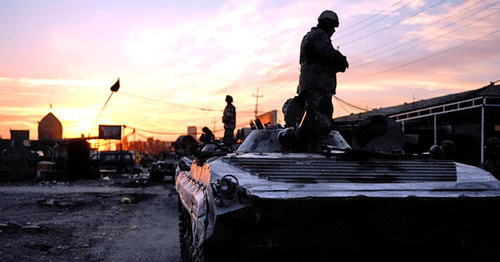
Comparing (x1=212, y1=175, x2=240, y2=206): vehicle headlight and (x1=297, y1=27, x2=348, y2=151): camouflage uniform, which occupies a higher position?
(x1=297, y1=27, x2=348, y2=151): camouflage uniform

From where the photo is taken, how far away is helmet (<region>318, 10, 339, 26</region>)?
5977 millimetres

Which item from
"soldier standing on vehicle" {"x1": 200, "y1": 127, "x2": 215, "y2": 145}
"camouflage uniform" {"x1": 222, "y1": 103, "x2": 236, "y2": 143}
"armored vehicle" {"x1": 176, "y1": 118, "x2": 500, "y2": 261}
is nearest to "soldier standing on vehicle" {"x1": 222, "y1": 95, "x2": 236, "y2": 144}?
"camouflage uniform" {"x1": 222, "y1": 103, "x2": 236, "y2": 143}

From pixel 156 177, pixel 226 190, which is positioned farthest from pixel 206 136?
pixel 156 177

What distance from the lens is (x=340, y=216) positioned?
11.4ft

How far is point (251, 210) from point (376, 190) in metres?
0.94

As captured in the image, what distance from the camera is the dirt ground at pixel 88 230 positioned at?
6.82m

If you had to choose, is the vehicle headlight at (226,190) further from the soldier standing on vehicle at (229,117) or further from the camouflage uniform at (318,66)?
the soldier standing on vehicle at (229,117)

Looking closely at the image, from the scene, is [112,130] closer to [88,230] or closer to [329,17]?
[88,230]

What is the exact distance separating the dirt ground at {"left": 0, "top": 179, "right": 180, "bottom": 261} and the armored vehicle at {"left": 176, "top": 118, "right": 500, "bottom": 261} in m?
3.34

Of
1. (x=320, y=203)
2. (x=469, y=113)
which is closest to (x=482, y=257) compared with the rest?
(x=320, y=203)

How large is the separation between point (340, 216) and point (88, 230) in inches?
253

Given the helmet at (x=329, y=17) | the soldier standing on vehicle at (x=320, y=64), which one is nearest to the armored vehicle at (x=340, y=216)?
the soldier standing on vehicle at (x=320, y=64)

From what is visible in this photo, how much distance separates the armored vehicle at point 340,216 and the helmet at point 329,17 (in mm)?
2428

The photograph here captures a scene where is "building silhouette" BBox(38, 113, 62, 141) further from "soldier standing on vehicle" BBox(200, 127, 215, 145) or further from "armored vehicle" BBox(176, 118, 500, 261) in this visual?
"armored vehicle" BBox(176, 118, 500, 261)
